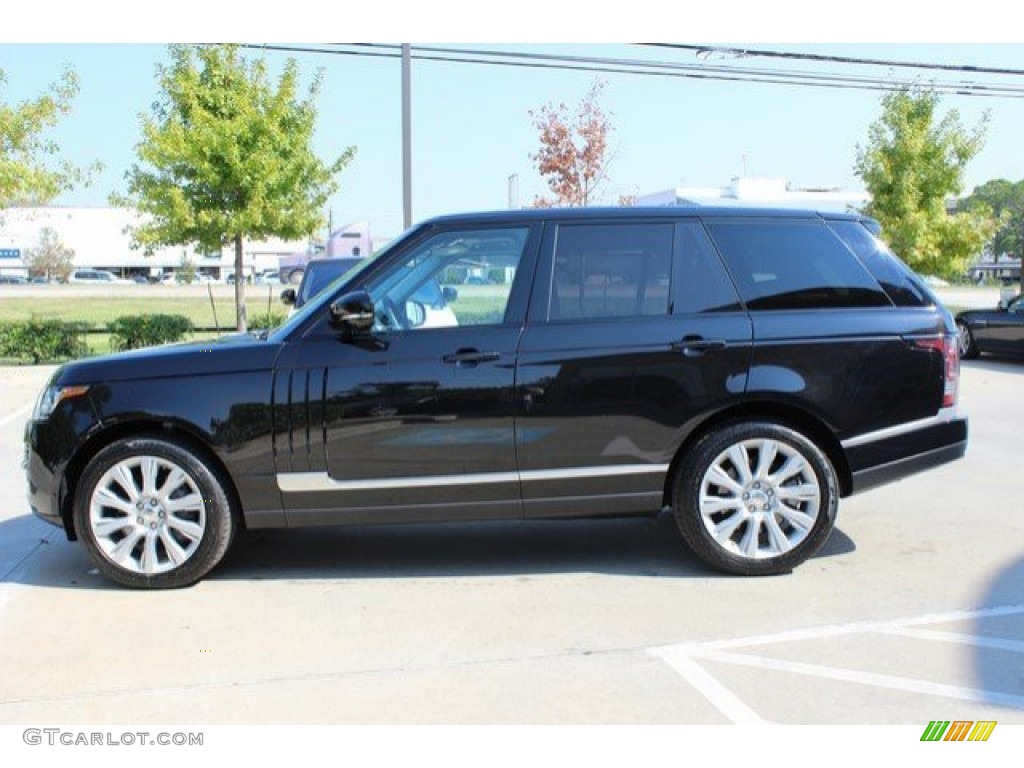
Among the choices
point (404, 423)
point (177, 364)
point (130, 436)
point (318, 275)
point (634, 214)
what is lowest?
point (130, 436)

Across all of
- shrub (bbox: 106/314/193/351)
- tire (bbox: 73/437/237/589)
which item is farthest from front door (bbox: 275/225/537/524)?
shrub (bbox: 106/314/193/351)

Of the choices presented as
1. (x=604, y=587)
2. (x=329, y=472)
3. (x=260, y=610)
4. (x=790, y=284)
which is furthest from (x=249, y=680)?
(x=790, y=284)

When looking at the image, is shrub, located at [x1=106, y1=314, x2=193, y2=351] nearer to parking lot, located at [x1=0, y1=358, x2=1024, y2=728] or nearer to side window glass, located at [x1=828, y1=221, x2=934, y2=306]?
parking lot, located at [x1=0, y1=358, x2=1024, y2=728]

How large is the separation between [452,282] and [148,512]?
6.39ft

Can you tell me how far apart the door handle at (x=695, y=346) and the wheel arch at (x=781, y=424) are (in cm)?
34

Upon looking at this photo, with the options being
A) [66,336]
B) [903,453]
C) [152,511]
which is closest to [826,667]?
[903,453]

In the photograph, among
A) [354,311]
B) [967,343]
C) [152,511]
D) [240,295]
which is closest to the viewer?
[354,311]

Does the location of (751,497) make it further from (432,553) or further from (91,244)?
(91,244)

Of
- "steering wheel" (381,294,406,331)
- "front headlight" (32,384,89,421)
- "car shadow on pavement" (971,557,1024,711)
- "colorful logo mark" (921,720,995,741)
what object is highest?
"steering wheel" (381,294,406,331)

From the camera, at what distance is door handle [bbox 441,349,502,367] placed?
486cm

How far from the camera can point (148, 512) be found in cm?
492

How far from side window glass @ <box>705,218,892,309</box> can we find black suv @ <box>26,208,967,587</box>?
0.01m

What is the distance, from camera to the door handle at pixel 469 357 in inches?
191

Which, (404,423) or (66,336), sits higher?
(404,423)
